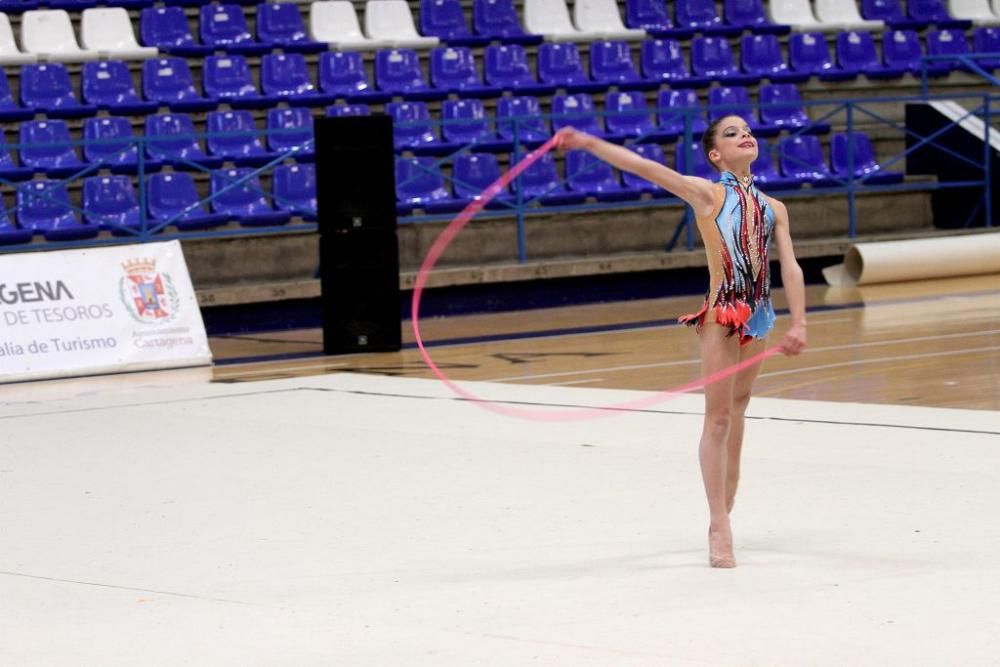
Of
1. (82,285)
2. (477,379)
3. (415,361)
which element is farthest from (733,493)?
(82,285)

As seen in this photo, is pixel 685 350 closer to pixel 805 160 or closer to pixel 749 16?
pixel 805 160

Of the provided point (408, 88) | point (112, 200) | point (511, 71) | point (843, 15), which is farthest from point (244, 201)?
point (843, 15)

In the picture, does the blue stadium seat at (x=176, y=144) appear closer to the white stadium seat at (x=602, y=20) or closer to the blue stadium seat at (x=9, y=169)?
→ the blue stadium seat at (x=9, y=169)

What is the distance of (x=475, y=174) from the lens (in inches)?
691

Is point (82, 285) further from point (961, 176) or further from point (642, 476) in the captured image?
point (961, 176)

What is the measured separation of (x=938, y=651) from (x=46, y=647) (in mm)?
2593

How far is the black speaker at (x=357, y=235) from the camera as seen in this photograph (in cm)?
1410

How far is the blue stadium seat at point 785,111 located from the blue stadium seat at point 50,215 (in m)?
7.94

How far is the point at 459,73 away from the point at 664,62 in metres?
2.56

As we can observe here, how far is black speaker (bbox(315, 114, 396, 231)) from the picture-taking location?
14109mm

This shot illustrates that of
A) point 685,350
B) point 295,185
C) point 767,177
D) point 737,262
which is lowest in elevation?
point 685,350

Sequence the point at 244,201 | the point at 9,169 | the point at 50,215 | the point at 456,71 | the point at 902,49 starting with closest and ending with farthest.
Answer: the point at 9,169 → the point at 50,215 → the point at 244,201 → the point at 456,71 → the point at 902,49

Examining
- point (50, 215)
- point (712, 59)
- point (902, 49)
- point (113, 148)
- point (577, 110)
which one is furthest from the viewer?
point (902, 49)

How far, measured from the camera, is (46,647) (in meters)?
5.15
